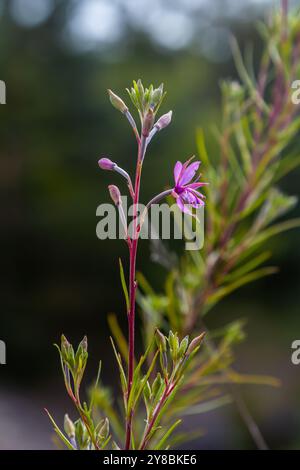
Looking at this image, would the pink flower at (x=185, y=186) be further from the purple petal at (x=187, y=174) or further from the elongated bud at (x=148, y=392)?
the elongated bud at (x=148, y=392)

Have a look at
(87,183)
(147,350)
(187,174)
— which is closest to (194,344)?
(147,350)

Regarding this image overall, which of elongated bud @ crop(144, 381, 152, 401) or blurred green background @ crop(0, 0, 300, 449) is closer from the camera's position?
elongated bud @ crop(144, 381, 152, 401)

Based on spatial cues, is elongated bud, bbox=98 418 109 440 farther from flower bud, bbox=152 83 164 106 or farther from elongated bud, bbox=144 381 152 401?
flower bud, bbox=152 83 164 106

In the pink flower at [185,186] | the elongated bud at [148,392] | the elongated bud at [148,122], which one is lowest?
the elongated bud at [148,392]

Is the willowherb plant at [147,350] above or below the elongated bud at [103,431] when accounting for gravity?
above

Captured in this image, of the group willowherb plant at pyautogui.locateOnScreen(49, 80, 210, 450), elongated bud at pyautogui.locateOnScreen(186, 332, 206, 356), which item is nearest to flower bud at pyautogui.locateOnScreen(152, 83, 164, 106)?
willowherb plant at pyautogui.locateOnScreen(49, 80, 210, 450)

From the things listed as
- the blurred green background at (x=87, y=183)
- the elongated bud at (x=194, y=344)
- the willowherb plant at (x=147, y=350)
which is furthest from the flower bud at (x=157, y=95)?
the blurred green background at (x=87, y=183)

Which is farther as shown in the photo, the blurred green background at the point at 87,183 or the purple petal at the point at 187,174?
the blurred green background at the point at 87,183

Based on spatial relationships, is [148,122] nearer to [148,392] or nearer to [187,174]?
[187,174]

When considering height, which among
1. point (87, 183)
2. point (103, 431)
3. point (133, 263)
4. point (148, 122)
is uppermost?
point (87, 183)

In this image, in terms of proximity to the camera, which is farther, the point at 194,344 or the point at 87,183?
the point at 87,183
